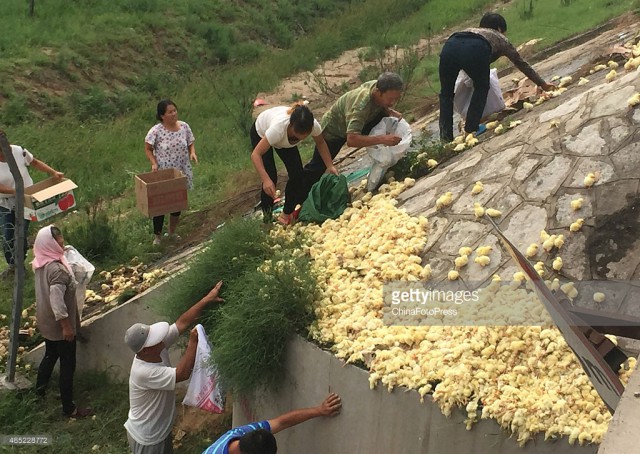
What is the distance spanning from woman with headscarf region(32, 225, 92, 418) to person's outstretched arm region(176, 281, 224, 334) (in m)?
1.21

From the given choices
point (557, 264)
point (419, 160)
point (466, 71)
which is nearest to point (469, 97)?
point (466, 71)

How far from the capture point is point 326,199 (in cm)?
575

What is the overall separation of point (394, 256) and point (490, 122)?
2.20m

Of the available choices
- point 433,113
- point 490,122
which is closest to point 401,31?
point 433,113

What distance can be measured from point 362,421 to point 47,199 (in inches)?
155

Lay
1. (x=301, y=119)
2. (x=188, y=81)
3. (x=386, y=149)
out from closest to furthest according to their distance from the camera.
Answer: (x=301, y=119) → (x=386, y=149) → (x=188, y=81)

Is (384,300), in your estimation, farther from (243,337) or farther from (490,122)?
(490,122)

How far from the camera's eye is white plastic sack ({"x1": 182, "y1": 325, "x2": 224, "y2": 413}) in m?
4.60

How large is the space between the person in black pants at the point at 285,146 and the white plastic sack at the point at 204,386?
1.46 metres

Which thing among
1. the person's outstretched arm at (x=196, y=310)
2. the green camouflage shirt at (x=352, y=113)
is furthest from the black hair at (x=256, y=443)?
the green camouflage shirt at (x=352, y=113)

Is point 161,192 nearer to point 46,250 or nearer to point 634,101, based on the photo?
point 46,250

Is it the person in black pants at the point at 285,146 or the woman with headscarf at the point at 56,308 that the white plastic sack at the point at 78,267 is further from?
the person in black pants at the point at 285,146

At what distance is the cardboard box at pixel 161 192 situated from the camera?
6.93 metres

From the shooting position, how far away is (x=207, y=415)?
5.64 metres
